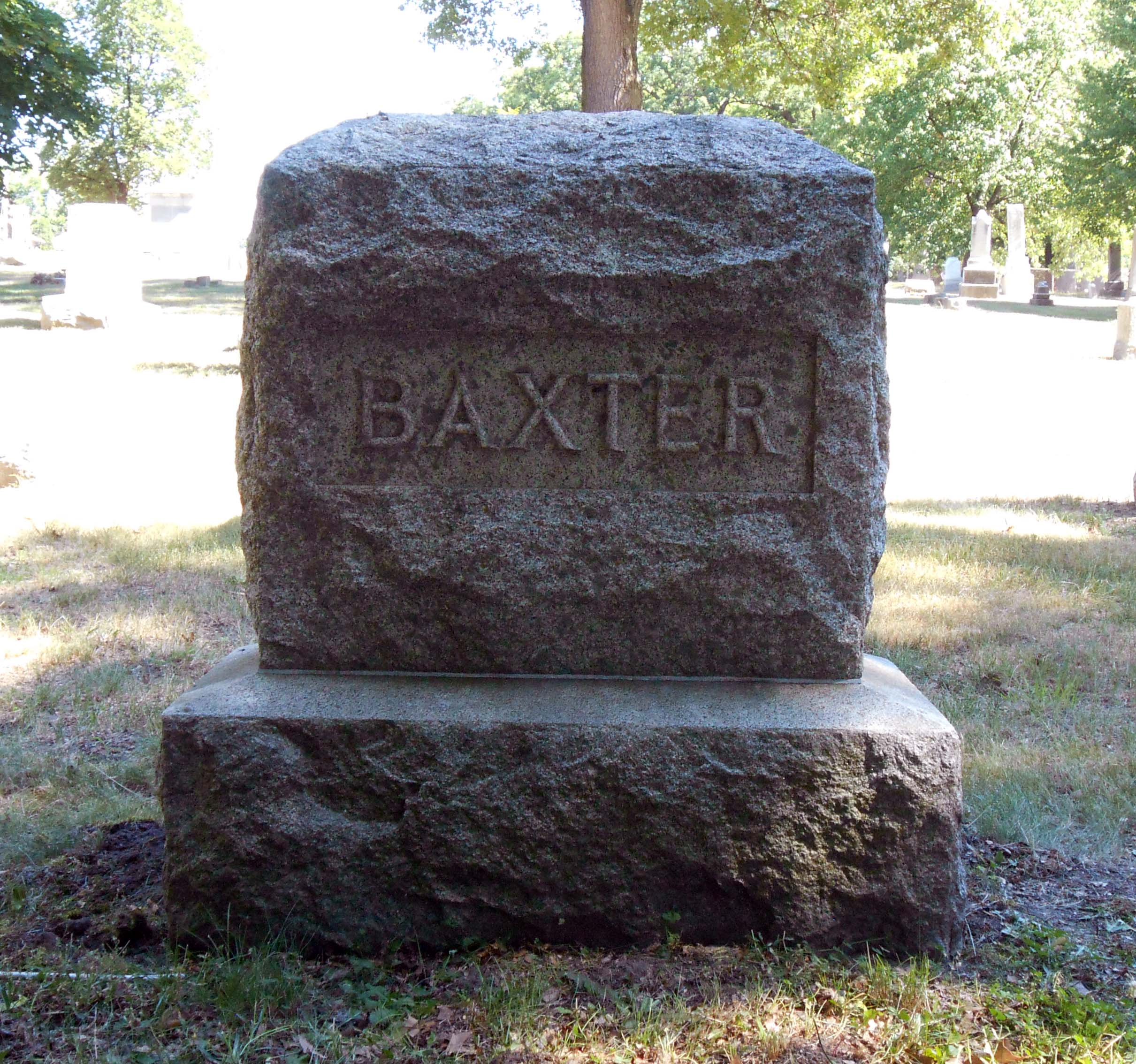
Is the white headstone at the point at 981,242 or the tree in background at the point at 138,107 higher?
the tree in background at the point at 138,107

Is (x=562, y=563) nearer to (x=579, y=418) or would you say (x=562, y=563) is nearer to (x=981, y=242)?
(x=579, y=418)

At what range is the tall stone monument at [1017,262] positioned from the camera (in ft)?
111

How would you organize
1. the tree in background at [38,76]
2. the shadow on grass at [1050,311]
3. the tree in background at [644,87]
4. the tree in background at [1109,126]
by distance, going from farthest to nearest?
1. the tree in background at [644,87]
2. the shadow on grass at [1050,311]
3. the tree in background at [1109,126]
4. the tree in background at [38,76]

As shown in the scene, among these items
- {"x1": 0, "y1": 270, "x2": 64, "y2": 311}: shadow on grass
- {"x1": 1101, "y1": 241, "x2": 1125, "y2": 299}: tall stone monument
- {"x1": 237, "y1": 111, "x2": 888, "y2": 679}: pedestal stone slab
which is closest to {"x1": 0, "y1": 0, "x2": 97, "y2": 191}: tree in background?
{"x1": 0, "y1": 270, "x2": 64, "y2": 311}: shadow on grass

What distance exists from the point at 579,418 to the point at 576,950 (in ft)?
4.36

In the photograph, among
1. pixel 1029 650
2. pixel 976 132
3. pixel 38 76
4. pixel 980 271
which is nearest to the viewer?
pixel 1029 650

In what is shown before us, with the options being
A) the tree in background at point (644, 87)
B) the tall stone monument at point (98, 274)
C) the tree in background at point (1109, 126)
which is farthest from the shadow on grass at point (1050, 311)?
the tall stone monument at point (98, 274)

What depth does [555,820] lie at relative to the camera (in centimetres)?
267

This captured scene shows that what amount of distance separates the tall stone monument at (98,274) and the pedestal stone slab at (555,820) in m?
17.8

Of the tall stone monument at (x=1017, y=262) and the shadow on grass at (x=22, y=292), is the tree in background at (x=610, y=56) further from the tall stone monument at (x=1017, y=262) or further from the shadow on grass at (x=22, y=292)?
the tall stone monument at (x=1017, y=262)

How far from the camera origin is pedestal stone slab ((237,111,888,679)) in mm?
2656

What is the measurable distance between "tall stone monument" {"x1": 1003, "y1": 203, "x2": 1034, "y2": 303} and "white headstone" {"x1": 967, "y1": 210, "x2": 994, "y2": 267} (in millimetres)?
770

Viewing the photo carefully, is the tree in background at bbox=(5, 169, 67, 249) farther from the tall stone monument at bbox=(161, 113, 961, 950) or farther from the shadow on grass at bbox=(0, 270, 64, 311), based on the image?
the tall stone monument at bbox=(161, 113, 961, 950)

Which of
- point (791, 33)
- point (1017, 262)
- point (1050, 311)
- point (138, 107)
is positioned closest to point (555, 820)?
point (791, 33)
